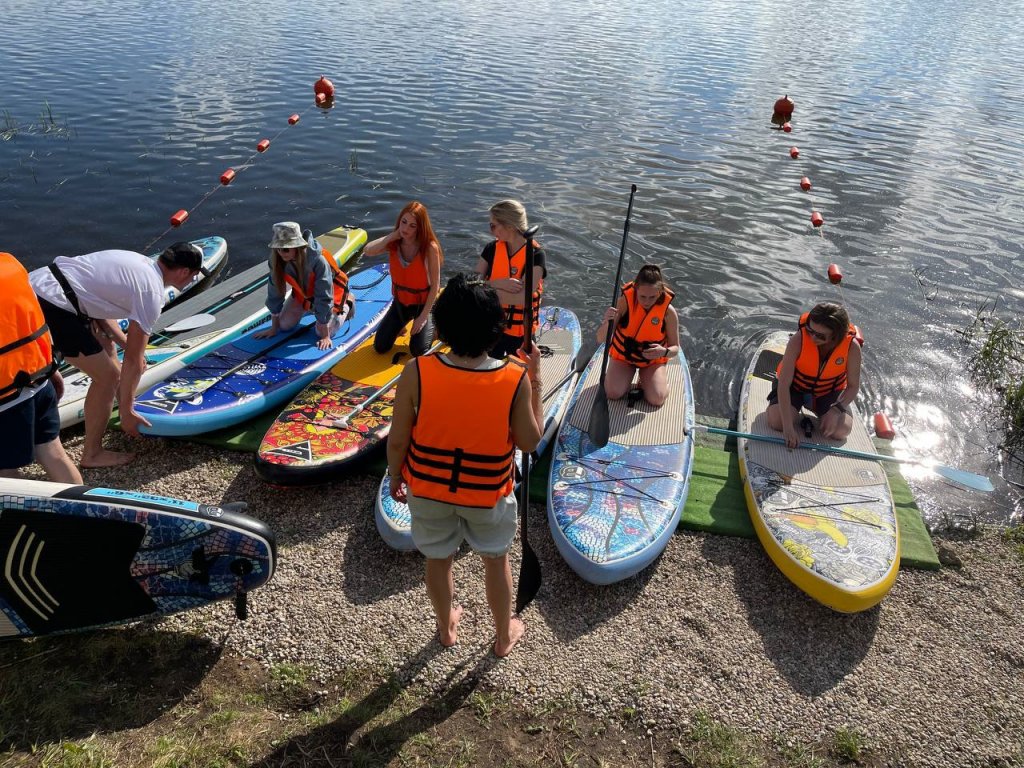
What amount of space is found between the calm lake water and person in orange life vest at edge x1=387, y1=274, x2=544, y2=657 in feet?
14.6

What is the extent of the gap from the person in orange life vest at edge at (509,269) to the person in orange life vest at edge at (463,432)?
2.17 m

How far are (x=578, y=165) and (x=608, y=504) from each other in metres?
10.7

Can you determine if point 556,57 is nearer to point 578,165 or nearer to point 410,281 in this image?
point 578,165

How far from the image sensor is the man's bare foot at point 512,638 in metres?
3.92

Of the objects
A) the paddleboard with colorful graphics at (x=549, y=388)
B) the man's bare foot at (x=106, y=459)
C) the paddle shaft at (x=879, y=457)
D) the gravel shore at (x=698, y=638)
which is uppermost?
the paddle shaft at (x=879, y=457)

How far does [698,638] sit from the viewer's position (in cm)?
427

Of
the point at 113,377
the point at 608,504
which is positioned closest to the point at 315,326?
the point at 113,377

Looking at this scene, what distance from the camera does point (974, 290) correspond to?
10172 mm

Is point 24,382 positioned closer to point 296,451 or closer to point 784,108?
point 296,451

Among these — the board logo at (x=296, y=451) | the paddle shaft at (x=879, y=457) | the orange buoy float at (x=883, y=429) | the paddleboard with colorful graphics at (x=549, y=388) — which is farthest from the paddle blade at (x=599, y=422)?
the orange buoy float at (x=883, y=429)

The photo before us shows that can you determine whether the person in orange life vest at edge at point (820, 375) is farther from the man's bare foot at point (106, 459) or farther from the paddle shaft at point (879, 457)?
the man's bare foot at point (106, 459)

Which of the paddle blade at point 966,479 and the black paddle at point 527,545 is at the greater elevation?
the black paddle at point 527,545

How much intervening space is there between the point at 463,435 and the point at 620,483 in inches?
96.9

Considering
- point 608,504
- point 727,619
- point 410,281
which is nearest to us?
point 727,619
